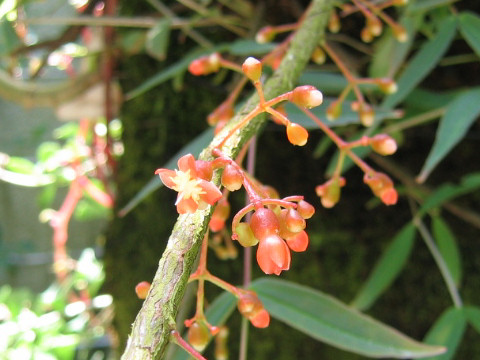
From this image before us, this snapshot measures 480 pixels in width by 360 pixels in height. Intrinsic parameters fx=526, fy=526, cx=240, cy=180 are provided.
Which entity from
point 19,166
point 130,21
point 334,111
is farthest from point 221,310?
point 19,166

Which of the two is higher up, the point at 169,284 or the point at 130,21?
the point at 130,21

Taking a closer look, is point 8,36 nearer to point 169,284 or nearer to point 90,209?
point 169,284

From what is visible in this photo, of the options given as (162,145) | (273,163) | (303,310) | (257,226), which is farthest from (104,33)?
(257,226)

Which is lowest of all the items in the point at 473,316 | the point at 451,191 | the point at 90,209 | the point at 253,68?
the point at 473,316

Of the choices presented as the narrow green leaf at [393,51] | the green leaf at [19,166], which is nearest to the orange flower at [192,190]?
the narrow green leaf at [393,51]

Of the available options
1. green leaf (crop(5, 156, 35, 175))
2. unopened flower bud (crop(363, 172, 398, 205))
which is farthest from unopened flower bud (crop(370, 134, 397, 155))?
green leaf (crop(5, 156, 35, 175))

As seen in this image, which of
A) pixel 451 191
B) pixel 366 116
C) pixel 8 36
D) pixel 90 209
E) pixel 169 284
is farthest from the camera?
pixel 90 209

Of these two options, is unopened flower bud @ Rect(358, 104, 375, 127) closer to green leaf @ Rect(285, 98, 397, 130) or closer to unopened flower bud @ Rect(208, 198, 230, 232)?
green leaf @ Rect(285, 98, 397, 130)

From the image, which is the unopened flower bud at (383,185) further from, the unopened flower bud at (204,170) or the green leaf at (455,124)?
the unopened flower bud at (204,170)
